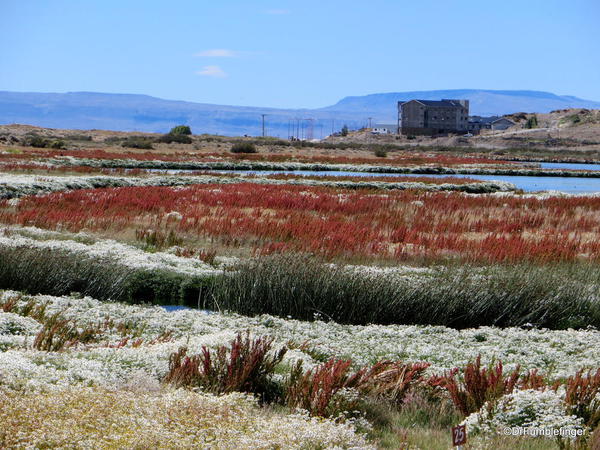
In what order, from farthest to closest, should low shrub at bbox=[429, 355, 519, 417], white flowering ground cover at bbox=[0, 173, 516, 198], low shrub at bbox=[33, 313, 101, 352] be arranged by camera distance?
1. white flowering ground cover at bbox=[0, 173, 516, 198]
2. low shrub at bbox=[33, 313, 101, 352]
3. low shrub at bbox=[429, 355, 519, 417]

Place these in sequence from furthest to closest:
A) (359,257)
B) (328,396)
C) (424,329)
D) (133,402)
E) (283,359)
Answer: (359,257) → (424,329) → (283,359) → (328,396) → (133,402)

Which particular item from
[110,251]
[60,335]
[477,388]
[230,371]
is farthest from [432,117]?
[230,371]

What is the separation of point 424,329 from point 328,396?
6.21 meters

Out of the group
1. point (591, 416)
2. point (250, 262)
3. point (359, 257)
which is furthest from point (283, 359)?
point (359, 257)

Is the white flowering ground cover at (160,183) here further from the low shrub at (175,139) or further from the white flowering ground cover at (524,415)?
the low shrub at (175,139)

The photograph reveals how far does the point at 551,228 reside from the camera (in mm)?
31344

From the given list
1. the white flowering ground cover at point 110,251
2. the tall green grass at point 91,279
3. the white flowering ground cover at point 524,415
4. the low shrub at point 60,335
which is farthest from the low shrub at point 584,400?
A: the white flowering ground cover at point 110,251

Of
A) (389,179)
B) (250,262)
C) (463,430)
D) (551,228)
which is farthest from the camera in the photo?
(389,179)

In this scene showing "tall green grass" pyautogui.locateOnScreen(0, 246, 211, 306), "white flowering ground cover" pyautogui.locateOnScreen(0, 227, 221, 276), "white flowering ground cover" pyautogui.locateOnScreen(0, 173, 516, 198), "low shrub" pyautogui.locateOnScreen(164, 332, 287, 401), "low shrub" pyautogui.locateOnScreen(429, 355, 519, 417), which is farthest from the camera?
"white flowering ground cover" pyautogui.locateOnScreen(0, 173, 516, 198)

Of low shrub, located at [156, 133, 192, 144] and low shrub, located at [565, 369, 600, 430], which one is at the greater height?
low shrub, located at [156, 133, 192, 144]

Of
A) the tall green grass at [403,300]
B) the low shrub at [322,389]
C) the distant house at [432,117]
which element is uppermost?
the distant house at [432,117]

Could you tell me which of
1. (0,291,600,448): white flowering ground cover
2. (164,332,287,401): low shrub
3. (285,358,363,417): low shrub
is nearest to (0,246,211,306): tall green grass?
(0,291,600,448): white flowering ground cover

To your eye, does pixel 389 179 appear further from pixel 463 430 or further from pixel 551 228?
pixel 463 430

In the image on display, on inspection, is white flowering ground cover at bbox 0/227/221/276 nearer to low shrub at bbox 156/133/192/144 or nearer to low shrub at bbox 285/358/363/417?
low shrub at bbox 285/358/363/417
